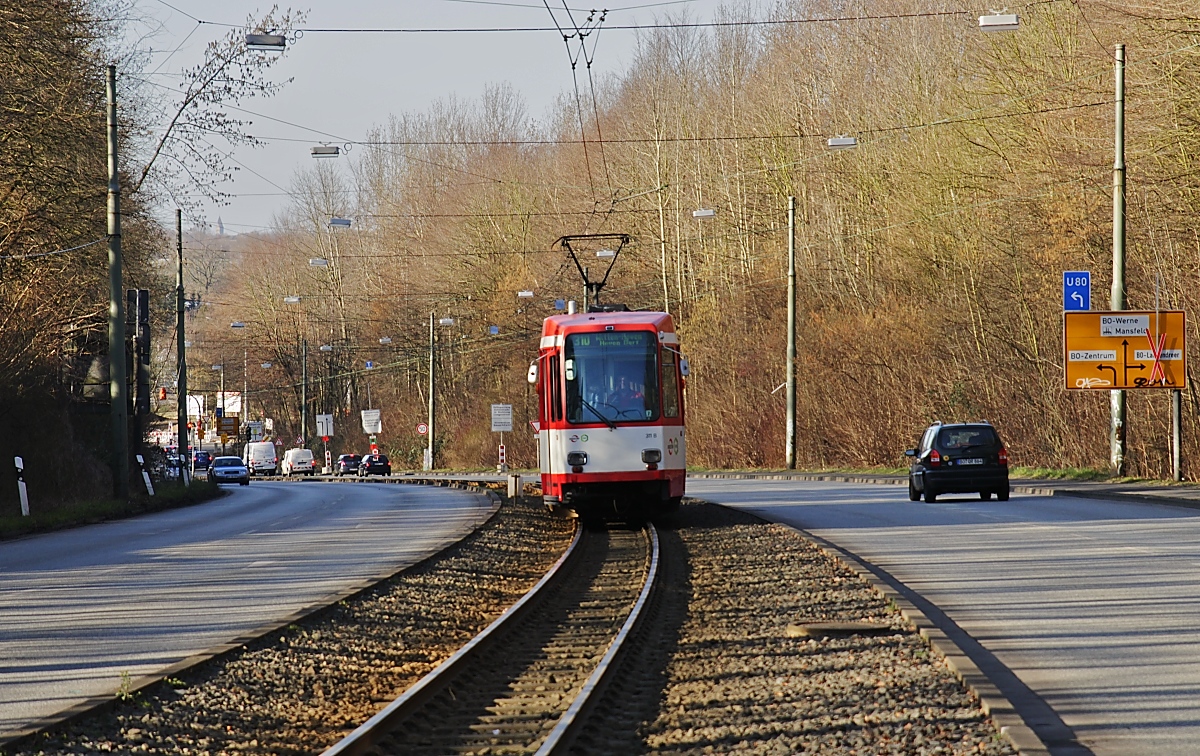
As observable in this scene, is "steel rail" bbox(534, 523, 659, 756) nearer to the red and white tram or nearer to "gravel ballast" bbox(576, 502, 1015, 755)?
"gravel ballast" bbox(576, 502, 1015, 755)

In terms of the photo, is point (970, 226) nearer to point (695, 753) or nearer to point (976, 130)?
point (976, 130)

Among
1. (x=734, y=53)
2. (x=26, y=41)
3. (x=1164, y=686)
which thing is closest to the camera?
(x=1164, y=686)

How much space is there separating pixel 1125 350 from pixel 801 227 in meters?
25.7

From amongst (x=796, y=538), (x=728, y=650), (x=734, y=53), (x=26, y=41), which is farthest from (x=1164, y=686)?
(x=734, y=53)

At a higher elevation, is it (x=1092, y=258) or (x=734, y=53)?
(x=734, y=53)

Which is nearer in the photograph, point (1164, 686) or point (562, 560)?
point (1164, 686)

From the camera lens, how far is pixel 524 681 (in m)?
10.4

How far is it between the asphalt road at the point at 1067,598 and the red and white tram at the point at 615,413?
2.82 metres

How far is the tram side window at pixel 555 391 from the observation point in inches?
1009

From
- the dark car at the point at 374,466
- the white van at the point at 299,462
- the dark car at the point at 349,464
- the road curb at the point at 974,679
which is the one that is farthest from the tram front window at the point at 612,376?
the white van at the point at 299,462

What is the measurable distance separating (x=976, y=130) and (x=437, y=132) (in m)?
42.7

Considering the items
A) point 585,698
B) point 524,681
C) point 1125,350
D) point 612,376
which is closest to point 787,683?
point 585,698

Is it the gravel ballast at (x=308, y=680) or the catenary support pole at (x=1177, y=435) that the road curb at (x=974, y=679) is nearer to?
the gravel ballast at (x=308, y=680)

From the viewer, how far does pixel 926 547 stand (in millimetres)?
20125
